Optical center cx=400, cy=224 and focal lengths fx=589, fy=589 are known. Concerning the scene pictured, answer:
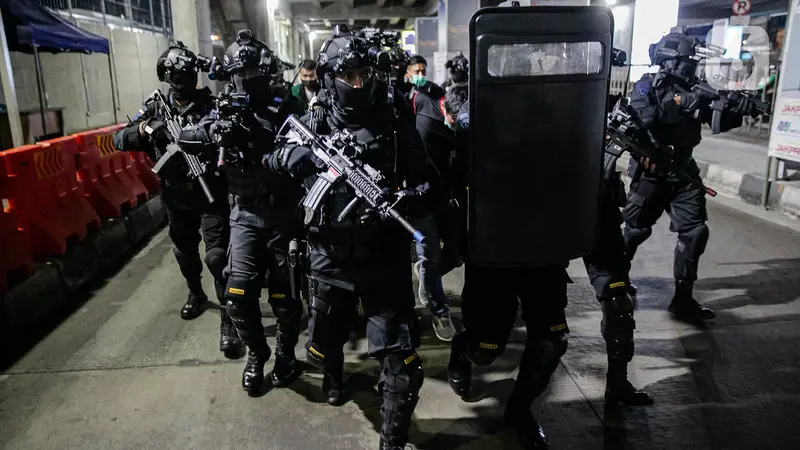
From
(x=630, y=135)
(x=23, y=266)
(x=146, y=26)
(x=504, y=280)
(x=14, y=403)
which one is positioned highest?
(x=146, y=26)

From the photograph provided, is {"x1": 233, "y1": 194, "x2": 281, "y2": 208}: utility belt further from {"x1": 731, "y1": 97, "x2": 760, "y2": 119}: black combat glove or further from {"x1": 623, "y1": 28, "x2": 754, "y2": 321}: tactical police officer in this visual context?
{"x1": 731, "y1": 97, "x2": 760, "y2": 119}: black combat glove

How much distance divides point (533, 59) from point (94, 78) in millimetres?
12158

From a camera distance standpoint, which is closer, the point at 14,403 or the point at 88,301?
the point at 14,403

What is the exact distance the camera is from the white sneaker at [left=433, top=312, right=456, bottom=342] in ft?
14.4

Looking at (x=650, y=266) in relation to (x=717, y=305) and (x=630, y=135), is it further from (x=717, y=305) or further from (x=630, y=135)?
(x=630, y=135)

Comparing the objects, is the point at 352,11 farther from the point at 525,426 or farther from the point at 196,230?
the point at 525,426

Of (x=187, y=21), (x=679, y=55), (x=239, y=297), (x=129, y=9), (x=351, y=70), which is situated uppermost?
(x=129, y=9)

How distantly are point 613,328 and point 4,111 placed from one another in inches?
296

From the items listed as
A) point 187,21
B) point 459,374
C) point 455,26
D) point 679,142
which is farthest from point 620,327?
point 187,21

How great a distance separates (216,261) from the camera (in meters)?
4.37

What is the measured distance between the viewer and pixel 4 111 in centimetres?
727

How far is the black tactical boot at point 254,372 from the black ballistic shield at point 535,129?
1754 mm

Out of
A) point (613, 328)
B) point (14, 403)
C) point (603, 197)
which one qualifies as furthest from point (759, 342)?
point (14, 403)

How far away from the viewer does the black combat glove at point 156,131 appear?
14.6 feet
